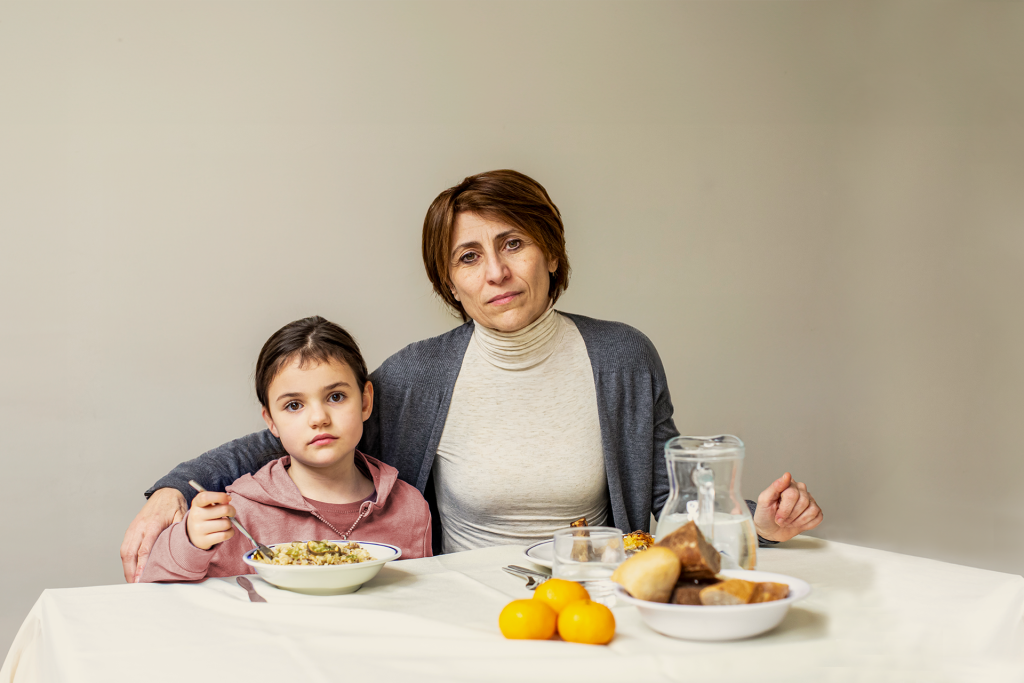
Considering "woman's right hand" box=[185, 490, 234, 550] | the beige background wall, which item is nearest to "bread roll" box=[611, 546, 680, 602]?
"woman's right hand" box=[185, 490, 234, 550]

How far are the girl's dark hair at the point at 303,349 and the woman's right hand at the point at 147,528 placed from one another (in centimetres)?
24

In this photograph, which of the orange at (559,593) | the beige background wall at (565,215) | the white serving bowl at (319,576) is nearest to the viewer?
the orange at (559,593)

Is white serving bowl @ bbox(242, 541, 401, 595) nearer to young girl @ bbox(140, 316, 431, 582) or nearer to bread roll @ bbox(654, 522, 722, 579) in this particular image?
young girl @ bbox(140, 316, 431, 582)

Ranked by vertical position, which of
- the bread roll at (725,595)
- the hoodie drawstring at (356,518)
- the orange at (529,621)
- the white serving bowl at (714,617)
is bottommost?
the hoodie drawstring at (356,518)

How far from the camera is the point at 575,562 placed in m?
0.91

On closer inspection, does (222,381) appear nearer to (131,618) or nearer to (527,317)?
(527,317)

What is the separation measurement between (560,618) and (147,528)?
0.72 meters

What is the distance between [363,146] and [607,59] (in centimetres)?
96

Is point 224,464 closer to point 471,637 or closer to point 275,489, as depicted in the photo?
point 275,489

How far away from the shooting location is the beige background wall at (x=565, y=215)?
2.10m

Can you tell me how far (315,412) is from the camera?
4.44ft

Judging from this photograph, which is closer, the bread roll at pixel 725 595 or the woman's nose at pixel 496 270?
the bread roll at pixel 725 595

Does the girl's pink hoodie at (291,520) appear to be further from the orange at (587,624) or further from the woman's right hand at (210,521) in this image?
the orange at (587,624)

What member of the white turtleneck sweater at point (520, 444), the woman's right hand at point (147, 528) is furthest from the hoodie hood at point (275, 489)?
the white turtleneck sweater at point (520, 444)
